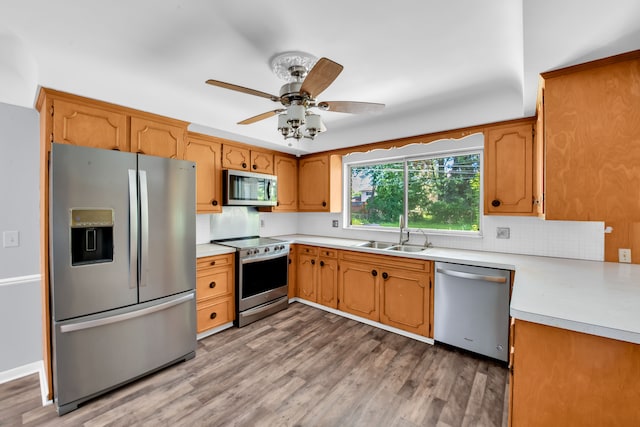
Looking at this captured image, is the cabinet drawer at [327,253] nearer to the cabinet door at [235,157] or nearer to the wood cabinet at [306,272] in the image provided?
the wood cabinet at [306,272]

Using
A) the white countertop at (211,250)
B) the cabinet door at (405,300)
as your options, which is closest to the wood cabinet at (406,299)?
the cabinet door at (405,300)

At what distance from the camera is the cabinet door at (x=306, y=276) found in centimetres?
360

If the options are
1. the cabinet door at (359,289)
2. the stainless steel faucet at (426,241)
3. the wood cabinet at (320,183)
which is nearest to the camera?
Result: the cabinet door at (359,289)

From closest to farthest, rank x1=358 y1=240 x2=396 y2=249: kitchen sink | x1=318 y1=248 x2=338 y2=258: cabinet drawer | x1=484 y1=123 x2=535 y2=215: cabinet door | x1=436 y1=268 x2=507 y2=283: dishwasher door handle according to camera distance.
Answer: x1=436 y1=268 x2=507 y2=283: dishwasher door handle, x1=484 y1=123 x2=535 y2=215: cabinet door, x1=318 y1=248 x2=338 y2=258: cabinet drawer, x1=358 y1=240 x2=396 y2=249: kitchen sink

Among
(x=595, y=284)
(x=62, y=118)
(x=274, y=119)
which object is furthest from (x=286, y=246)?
(x=595, y=284)

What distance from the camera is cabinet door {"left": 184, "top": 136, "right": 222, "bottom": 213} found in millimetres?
2949

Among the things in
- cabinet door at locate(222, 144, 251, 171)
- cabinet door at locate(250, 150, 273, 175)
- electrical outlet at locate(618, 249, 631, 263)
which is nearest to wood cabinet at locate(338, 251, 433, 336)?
electrical outlet at locate(618, 249, 631, 263)

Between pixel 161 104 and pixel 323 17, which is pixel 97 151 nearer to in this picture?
pixel 161 104

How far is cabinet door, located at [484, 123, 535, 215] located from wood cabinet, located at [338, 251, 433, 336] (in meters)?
0.88

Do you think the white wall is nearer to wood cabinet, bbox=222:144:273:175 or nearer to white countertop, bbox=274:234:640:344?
wood cabinet, bbox=222:144:273:175

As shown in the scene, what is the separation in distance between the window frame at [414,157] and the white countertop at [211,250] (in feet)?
5.68

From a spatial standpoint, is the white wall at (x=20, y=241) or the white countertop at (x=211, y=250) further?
the white countertop at (x=211, y=250)

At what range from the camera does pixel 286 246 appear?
3.50 meters

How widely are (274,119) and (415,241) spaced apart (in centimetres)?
229
